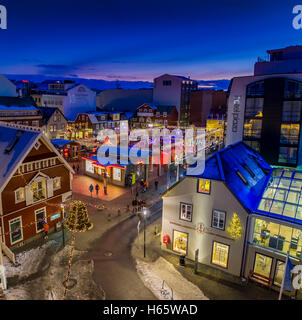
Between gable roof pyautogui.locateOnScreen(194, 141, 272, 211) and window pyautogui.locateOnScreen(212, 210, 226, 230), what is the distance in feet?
4.91

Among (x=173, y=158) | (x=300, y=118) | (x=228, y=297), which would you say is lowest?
(x=228, y=297)

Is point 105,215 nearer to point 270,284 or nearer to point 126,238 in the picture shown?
point 126,238

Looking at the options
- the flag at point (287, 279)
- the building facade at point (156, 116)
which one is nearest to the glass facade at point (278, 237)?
the flag at point (287, 279)

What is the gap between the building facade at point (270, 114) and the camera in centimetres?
3009

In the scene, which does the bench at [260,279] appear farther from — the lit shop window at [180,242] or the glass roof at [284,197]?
the lit shop window at [180,242]

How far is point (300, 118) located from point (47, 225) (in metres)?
29.2

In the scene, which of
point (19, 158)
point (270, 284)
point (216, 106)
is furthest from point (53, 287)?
point (216, 106)

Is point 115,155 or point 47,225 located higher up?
point 115,155

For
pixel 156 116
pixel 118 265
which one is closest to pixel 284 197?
pixel 118 265

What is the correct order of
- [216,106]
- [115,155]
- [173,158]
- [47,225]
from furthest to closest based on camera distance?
[216,106] → [173,158] → [115,155] → [47,225]

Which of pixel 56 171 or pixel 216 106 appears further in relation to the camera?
pixel 216 106

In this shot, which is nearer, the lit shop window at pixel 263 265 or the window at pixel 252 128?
the lit shop window at pixel 263 265

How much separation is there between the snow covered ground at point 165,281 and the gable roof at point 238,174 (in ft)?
18.1
